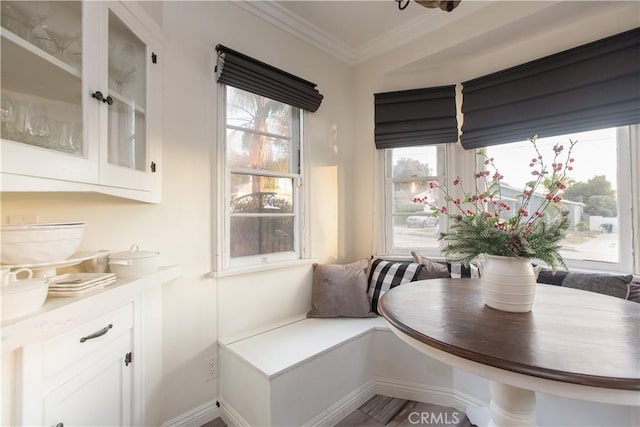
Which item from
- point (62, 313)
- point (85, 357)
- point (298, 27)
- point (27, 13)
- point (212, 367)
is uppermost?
point (298, 27)

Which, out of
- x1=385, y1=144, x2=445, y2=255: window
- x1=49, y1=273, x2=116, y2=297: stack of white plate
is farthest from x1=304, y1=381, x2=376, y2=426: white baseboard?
x1=49, y1=273, x2=116, y2=297: stack of white plate

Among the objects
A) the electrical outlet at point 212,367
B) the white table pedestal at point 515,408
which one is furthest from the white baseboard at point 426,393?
the electrical outlet at point 212,367

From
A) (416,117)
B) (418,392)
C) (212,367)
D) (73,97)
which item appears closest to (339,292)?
(418,392)

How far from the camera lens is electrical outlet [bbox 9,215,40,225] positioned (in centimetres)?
95

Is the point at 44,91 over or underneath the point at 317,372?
over

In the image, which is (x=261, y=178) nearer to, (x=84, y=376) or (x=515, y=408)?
(x=84, y=376)

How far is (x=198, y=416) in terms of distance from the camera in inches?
61.4

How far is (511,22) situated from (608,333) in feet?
6.27

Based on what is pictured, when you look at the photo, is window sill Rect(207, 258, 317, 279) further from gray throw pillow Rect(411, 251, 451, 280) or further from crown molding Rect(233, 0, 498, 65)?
crown molding Rect(233, 0, 498, 65)

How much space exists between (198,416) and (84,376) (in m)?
0.83

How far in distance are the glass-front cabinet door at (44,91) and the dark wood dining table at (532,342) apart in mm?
1228

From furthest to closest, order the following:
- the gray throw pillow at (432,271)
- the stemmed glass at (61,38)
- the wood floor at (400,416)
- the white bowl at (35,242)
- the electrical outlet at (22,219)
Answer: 1. the gray throw pillow at (432,271)
2. the wood floor at (400,416)
3. the electrical outlet at (22,219)
4. the stemmed glass at (61,38)
5. the white bowl at (35,242)

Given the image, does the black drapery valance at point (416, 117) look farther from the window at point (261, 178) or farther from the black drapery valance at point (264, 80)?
the window at point (261, 178)

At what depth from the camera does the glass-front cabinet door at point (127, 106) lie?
107 centimetres
